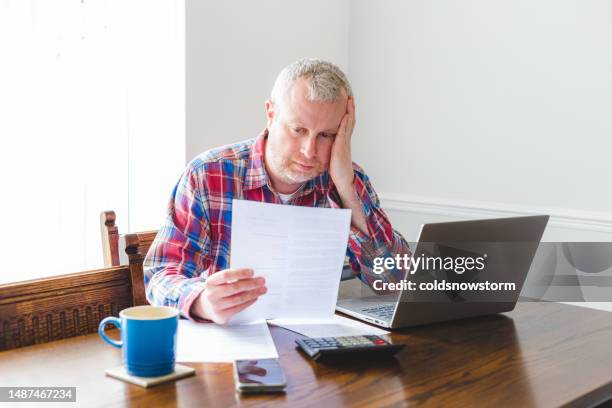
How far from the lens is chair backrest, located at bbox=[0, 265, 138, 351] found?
128 centimetres

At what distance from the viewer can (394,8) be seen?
3225 millimetres

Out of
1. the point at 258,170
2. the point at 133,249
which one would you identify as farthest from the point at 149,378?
the point at 258,170

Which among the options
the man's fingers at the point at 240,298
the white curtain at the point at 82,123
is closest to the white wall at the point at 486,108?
the white curtain at the point at 82,123

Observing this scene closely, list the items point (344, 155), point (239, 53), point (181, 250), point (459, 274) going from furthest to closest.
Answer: point (239, 53) → point (344, 155) → point (181, 250) → point (459, 274)

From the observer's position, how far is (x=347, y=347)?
47.7 inches

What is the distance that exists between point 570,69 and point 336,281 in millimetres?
1716

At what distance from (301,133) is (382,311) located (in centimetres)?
46

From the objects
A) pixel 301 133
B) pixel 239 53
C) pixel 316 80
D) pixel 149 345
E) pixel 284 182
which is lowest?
pixel 149 345

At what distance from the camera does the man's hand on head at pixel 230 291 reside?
49.2 inches

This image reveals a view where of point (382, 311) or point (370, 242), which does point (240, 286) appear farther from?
point (370, 242)

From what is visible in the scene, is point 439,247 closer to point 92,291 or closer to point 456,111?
point 92,291

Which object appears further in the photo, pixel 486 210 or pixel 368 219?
pixel 486 210

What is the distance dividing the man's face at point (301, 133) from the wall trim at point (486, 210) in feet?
4.66

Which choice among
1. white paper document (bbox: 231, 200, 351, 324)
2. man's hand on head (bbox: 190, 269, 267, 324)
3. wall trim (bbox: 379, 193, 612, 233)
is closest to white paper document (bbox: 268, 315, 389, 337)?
white paper document (bbox: 231, 200, 351, 324)
